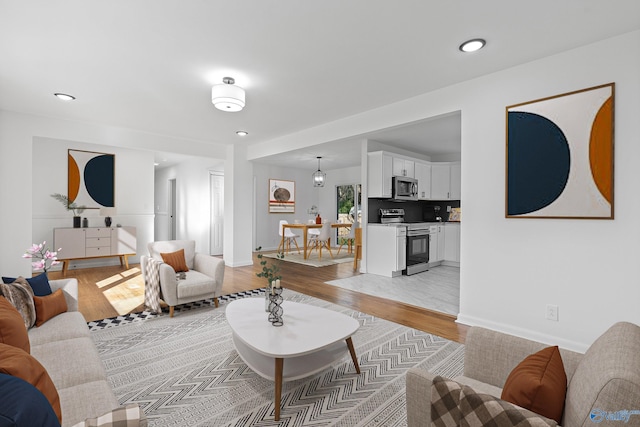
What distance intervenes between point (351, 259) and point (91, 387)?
6.06 metres

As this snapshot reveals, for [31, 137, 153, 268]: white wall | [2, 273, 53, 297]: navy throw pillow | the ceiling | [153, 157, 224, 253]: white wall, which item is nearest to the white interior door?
[153, 157, 224, 253]: white wall

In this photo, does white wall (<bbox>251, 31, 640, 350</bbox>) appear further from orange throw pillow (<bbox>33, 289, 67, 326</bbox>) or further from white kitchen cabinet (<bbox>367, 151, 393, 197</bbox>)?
orange throw pillow (<bbox>33, 289, 67, 326</bbox>)

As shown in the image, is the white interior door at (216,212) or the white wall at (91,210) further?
the white interior door at (216,212)

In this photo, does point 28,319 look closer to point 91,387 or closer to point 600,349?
point 91,387

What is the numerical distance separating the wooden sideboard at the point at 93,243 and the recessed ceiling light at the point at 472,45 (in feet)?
21.3

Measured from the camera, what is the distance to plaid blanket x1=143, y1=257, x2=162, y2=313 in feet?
10.9

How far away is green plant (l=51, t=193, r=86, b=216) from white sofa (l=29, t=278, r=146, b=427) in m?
4.50

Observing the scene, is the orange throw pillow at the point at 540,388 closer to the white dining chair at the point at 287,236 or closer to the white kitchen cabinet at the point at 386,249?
the white kitchen cabinet at the point at 386,249

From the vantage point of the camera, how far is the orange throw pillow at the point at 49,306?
2.14m

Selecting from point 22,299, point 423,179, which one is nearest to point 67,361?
point 22,299

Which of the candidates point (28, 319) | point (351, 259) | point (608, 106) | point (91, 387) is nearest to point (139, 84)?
point (28, 319)

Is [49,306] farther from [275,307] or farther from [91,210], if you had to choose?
[91,210]

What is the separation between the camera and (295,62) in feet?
9.27

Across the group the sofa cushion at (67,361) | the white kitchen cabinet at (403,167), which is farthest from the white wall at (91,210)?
the white kitchen cabinet at (403,167)
